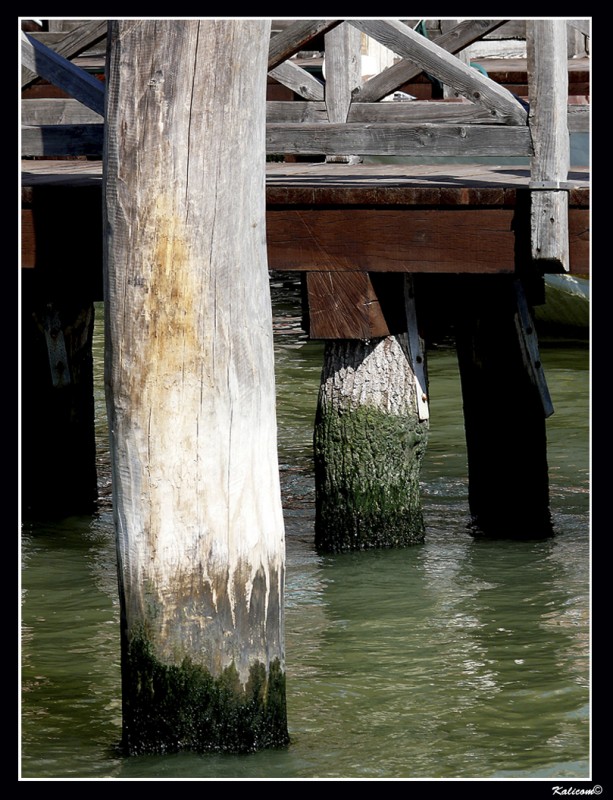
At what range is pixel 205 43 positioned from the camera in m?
4.61

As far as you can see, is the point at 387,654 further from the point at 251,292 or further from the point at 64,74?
the point at 64,74

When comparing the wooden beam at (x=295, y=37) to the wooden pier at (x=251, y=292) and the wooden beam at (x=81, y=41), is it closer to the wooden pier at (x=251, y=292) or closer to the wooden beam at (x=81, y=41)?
the wooden pier at (x=251, y=292)

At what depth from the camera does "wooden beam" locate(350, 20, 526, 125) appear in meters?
6.84

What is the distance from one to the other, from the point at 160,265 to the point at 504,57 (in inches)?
558

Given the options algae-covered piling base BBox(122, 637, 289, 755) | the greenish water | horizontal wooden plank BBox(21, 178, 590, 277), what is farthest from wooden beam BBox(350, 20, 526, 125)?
algae-covered piling base BBox(122, 637, 289, 755)

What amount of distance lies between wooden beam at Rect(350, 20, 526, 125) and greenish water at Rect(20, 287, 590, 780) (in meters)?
2.31

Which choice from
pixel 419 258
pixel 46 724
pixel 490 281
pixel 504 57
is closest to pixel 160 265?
pixel 46 724

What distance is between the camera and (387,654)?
21.2 ft

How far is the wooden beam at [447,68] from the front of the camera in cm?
684

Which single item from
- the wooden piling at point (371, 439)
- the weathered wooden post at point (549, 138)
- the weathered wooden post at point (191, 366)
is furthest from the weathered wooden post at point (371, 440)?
the weathered wooden post at point (191, 366)

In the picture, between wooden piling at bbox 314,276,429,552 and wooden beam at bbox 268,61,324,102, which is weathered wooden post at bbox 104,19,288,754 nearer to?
wooden piling at bbox 314,276,429,552

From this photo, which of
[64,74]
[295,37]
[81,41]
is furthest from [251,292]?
[81,41]

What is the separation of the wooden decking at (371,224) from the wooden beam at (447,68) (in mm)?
361

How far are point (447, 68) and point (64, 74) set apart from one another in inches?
68.3
